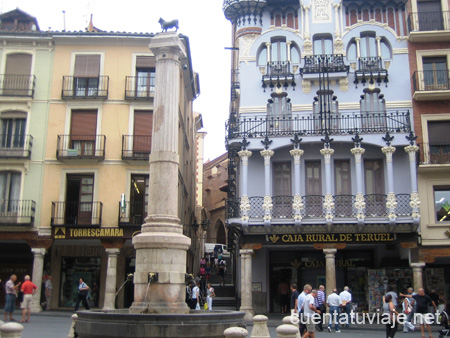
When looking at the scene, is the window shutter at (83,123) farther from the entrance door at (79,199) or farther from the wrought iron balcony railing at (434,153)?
the wrought iron balcony railing at (434,153)

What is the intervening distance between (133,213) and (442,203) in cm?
1543

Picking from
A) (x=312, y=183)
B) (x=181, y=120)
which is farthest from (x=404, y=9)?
(x=181, y=120)

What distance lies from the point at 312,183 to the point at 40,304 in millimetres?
15210

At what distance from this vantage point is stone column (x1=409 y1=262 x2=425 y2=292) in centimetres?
2617

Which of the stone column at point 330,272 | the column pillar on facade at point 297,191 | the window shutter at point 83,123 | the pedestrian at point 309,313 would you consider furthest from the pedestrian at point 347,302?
the window shutter at point 83,123

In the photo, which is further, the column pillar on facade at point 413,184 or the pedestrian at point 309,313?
the column pillar on facade at point 413,184

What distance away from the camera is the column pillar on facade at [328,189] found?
87.6 ft

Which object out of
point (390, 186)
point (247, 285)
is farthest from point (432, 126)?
point (247, 285)

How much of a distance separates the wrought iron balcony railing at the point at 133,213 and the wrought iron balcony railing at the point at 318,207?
464 cm

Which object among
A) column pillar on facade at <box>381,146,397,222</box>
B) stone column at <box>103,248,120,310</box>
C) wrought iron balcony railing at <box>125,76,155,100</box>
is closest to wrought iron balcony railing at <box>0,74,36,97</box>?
wrought iron balcony railing at <box>125,76,155,100</box>

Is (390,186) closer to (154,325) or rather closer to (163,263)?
(163,263)

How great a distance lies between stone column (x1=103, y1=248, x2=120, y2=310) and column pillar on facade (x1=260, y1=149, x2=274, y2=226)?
783cm

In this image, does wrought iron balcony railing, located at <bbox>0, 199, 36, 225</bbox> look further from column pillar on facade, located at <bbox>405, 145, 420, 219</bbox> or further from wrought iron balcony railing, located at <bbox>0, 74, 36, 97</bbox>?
column pillar on facade, located at <bbox>405, 145, 420, 219</bbox>

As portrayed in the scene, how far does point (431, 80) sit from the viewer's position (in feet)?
94.7
